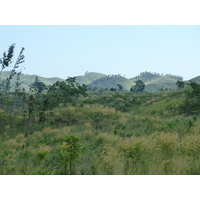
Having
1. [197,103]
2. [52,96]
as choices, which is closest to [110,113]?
[52,96]

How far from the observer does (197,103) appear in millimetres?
18047

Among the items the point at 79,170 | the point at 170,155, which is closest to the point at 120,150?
the point at 170,155

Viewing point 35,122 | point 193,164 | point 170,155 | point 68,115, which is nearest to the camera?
point 193,164

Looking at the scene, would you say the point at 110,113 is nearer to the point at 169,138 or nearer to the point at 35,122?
the point at 35,122

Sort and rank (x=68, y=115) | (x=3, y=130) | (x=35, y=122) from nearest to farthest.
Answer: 1. (x=3, y=130)
2. (x=35, y=122)
3. (x=68, y=115)

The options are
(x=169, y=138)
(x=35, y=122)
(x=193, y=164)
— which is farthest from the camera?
(x=35, y=122)

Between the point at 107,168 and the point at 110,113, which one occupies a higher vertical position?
the point at 110,113

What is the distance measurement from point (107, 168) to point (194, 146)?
2898mm

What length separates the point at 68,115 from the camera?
1775cm

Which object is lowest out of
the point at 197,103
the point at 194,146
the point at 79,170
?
the point at 79,170

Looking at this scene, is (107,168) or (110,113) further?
(110,113)

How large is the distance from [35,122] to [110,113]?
23.8 ft
